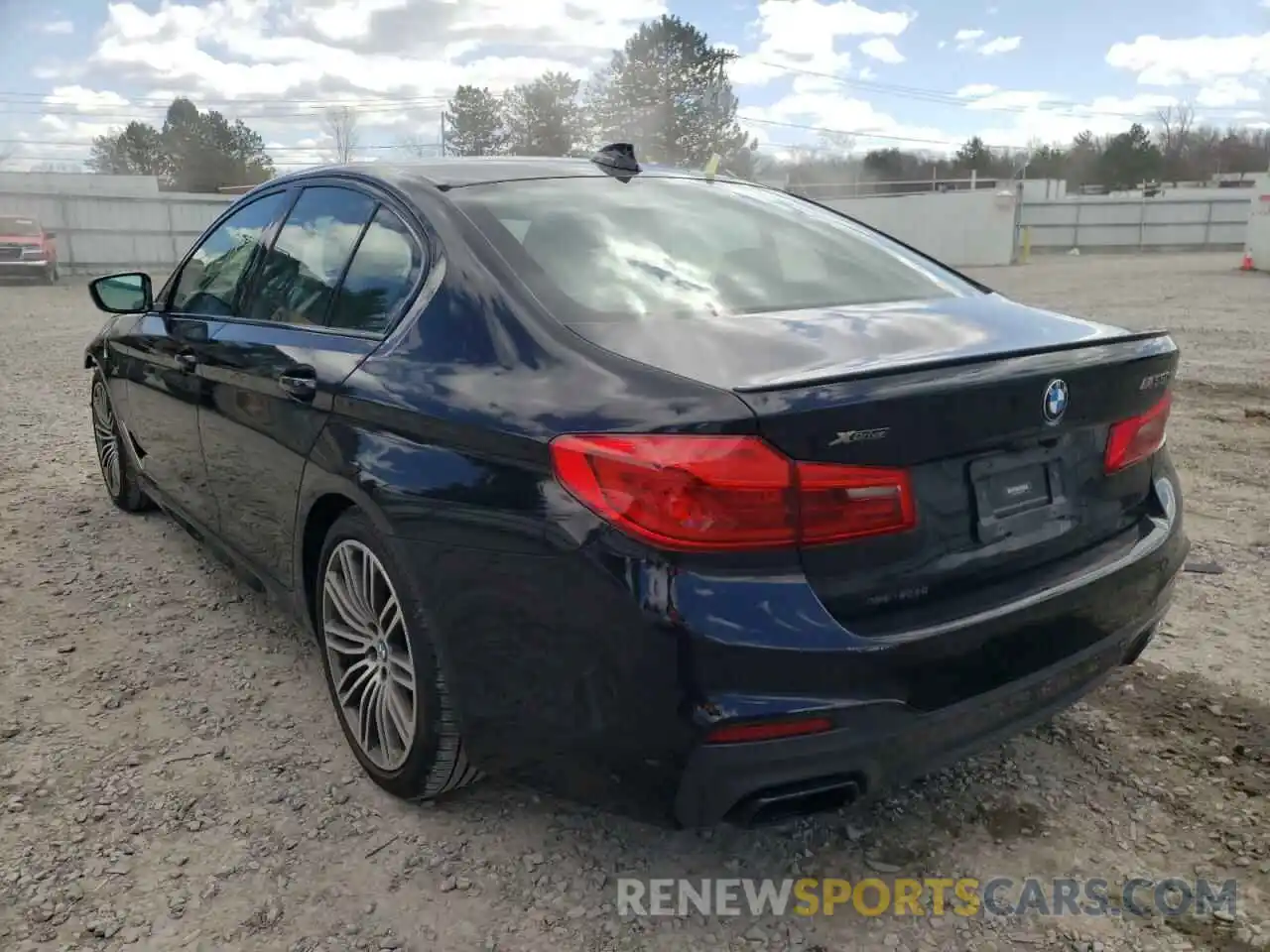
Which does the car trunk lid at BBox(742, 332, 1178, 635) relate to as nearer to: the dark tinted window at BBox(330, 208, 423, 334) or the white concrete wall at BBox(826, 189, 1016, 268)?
the dark tinted window at BBox(330, 208, 423, 334)

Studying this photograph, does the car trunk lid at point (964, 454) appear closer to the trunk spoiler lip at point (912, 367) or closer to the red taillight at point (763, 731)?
the trunk spoiler lip at point (912, 367)

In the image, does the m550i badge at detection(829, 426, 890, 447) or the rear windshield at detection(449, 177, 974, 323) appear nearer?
the m550i badge at detection(829, 426, 890, 447)

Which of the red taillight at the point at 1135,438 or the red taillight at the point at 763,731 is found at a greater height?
the red taillight at the point at 1135,438

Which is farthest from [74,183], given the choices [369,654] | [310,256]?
[369,654]

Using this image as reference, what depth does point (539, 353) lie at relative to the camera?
211 centimetres

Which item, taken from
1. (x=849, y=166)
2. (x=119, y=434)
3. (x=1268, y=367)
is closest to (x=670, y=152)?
(x=849, y=166)

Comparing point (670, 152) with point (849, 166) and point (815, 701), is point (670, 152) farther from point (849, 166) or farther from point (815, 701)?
point (815, 701)

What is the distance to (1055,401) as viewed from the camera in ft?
6.86

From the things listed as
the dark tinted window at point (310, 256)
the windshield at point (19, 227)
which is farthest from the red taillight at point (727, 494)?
the windshield at point (19, 227)

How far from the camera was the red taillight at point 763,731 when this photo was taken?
1.82 m

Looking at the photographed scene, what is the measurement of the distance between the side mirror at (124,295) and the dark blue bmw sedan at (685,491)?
1.56 m

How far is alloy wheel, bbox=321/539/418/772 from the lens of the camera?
2.49 metres

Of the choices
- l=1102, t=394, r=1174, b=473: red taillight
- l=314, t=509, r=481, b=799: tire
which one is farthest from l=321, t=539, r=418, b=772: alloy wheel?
l=1102, t=394, r=1174, b=473: red taillight

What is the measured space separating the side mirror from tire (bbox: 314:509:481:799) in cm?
213
